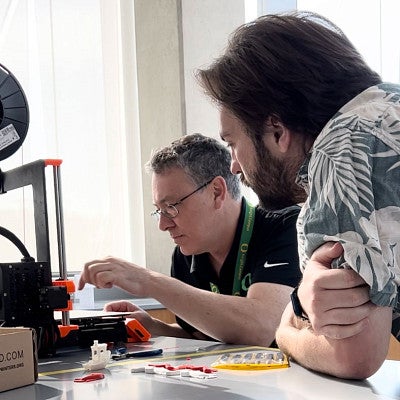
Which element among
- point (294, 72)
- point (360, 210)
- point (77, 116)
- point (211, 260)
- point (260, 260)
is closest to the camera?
point (360, 210)

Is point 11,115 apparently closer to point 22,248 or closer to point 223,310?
point 22,248

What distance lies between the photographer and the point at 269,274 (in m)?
2.26

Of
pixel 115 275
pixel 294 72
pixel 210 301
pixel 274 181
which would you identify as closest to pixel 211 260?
pixel 210 301

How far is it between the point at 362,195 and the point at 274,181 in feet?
1.34

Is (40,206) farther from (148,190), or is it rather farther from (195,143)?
(148,190)

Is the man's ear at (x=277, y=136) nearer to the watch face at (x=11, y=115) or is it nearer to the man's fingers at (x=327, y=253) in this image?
the man's fingers at (x=327, y=253)

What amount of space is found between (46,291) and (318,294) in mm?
733

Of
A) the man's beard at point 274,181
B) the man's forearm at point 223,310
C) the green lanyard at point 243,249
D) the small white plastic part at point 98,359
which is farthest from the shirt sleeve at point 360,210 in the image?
the green lanyard at point 243,249

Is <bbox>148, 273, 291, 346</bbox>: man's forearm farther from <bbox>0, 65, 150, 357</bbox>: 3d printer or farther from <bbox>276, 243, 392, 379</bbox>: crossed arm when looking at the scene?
<bbox>276, 243, 392, 379</bbox>: crossed arm

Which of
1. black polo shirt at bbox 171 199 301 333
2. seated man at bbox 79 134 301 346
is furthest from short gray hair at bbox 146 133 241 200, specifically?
black polo shirt at bbox 171 199 301 333

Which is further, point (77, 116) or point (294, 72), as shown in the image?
point (77, 116)

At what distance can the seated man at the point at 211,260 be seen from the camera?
214cm

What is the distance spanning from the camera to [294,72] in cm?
146

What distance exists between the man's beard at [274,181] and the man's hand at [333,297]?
313 mm
